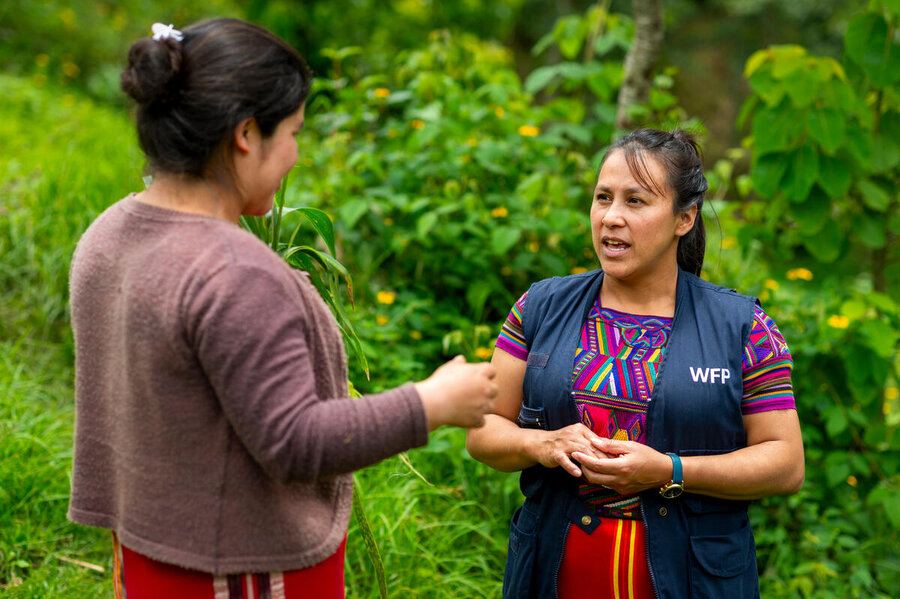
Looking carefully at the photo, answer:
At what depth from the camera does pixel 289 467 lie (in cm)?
124

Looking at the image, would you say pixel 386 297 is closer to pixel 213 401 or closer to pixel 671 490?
pixel 671 490

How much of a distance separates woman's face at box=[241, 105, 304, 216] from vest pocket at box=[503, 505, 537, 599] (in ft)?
3.44

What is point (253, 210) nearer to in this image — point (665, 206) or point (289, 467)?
point (289, 467)

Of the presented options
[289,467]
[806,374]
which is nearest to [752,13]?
[806,374]

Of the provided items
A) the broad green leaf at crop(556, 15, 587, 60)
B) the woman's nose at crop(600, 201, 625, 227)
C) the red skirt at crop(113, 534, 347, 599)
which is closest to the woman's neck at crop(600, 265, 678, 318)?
the woman's nose at crop(600, 201, 625, 227)

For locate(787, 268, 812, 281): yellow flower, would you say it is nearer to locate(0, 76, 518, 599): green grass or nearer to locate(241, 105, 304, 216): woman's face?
locate(0, 76, 518, 599): green grass

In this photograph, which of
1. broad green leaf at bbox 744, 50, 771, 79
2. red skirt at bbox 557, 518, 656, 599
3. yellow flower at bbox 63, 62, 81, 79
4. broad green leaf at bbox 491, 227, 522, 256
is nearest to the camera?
red skirt at bbox 557, 518, 656, 599

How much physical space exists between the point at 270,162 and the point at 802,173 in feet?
8.35

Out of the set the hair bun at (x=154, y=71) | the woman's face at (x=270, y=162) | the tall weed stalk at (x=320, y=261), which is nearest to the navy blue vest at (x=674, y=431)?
the tall weed stalk at (x=320, y=261)

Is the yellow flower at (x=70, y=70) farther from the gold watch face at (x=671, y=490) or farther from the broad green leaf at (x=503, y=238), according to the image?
the gold watch face at (x=671, y=490)

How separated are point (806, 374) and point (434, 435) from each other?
1.63 metres

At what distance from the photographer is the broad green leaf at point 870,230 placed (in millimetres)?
3410

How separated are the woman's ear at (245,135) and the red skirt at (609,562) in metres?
1.15

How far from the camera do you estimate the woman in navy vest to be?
181 cm
